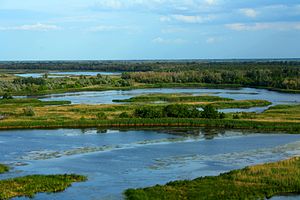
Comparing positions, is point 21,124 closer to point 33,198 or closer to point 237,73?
point 33,198

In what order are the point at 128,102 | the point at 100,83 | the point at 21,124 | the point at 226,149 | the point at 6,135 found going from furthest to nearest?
1. the point at 100,83
2. the point at 128,102
3. the point at 21,124
4. the point at 6,135
5. the point at 226,149

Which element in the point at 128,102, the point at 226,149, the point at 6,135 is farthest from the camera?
the point at 128,102

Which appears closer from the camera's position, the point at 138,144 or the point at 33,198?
the point at 33,198

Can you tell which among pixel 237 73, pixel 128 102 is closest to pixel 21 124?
pixel 128 102

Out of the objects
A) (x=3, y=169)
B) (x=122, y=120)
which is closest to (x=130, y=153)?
(x=3, y=169)

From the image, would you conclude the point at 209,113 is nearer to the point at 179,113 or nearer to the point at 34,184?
the point at 179,113

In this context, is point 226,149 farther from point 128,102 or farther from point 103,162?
point 128,102
